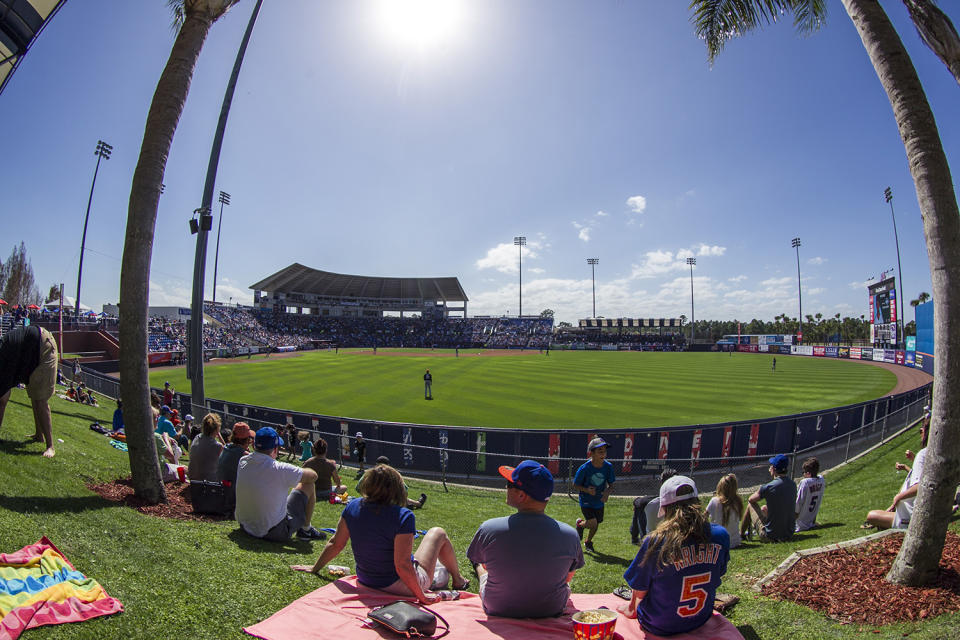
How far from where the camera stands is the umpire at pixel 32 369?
6145 mm

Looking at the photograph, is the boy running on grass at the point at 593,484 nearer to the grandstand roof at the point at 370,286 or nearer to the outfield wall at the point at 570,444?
the outfield wall at the point at 570,444

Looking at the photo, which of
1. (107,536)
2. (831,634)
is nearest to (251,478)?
(107,536)

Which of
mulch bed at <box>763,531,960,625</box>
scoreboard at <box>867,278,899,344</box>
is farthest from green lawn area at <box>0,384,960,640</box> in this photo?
scoreboard at <box>867,278,899,344</box>

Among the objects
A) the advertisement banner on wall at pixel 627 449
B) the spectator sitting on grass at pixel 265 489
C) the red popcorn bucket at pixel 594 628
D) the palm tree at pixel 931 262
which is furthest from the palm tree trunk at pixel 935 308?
the advertisement banner on wall at pixel 627 449

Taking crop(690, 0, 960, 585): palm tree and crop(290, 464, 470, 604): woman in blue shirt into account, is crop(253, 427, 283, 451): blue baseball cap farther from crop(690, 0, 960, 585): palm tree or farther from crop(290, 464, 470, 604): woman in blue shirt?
A: crop(690, 0, 960, 585): palm tree

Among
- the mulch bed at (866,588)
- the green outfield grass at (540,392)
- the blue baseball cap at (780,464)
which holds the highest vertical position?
A: the blue baseball cap at (780,464)

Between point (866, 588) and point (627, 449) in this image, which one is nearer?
point (866, 588)

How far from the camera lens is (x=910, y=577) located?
411 centimetres

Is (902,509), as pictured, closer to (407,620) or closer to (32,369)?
(407,620)

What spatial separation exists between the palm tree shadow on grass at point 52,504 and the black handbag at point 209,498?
0.85m

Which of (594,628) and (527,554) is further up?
(527,554)

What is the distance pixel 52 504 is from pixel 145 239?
324 cm

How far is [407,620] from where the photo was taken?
123 inches

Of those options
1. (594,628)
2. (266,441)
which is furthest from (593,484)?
(266,441)
